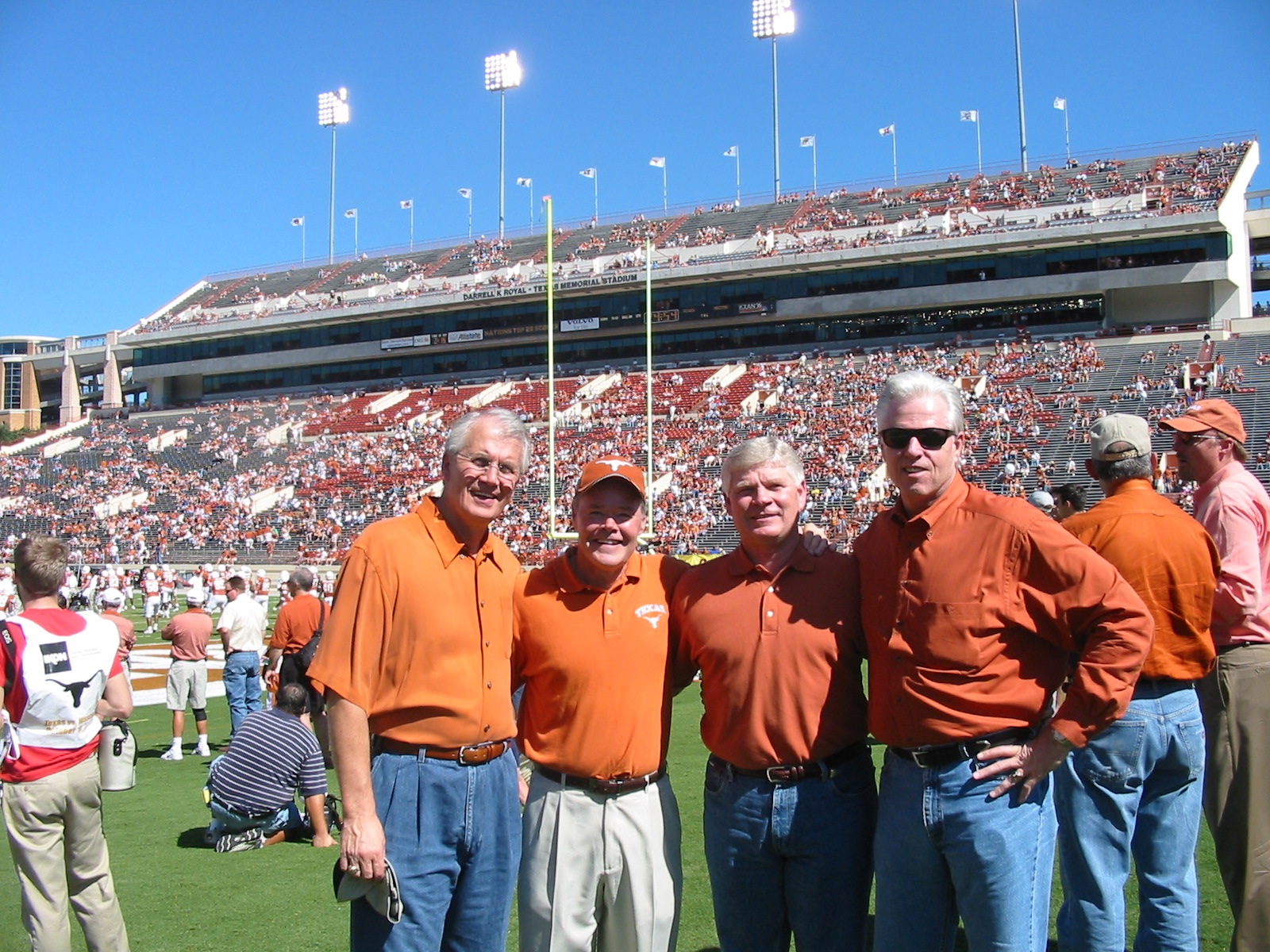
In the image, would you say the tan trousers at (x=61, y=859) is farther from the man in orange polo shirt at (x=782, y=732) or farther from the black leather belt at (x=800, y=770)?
the black leather belt at (x=800, y=770)

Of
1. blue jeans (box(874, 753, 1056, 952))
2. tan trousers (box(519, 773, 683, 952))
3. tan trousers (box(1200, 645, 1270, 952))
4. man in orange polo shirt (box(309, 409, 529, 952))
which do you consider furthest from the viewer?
tan trousers (box(1200, 645, 1270, 952))

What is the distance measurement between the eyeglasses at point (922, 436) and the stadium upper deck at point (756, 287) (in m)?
41.1

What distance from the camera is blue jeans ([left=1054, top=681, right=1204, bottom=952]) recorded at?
341 centimetres

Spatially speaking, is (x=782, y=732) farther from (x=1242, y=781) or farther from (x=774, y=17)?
(x=774, y=17)

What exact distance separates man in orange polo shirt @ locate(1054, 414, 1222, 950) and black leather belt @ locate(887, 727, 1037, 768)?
78cm

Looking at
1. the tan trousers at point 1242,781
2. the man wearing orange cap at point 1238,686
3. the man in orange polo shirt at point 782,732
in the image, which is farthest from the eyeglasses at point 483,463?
the tan trousers at point 1242,781

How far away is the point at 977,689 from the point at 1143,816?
4.07 ft

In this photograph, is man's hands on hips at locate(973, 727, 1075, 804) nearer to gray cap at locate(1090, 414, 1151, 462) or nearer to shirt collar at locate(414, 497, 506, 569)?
gray cap at locate(1090, 414, 1151, 462)

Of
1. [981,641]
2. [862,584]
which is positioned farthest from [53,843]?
[981,641]

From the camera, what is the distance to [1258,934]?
3.67 meters

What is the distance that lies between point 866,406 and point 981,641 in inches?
1335

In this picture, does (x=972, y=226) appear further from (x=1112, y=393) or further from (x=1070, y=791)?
(x=1070, y=791)

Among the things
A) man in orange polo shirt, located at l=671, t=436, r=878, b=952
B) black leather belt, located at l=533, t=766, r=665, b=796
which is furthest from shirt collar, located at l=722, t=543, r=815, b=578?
black leather belt, located at l=533, t=766, r=665, b=796

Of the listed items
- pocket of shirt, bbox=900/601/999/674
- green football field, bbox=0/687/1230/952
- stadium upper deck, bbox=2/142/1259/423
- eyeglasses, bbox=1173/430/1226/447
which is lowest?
green football field, bbox=0/687/1230/952
